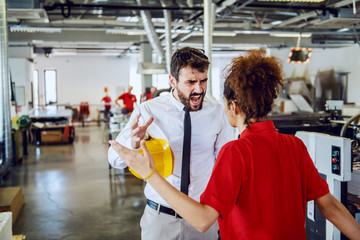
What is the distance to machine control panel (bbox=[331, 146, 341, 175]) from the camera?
1967 mm

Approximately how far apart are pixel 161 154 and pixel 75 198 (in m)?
4.05

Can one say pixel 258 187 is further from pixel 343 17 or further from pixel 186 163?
pixel 343 17

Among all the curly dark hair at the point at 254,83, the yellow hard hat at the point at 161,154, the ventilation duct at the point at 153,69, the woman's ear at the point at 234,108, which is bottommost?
the yellow hard hat at the point at 161,154

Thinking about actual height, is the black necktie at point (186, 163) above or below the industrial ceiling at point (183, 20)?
below

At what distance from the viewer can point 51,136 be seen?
396 inches

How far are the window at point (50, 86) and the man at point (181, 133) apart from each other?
17.2m

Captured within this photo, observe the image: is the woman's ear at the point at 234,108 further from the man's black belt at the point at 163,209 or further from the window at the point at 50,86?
the window at the point at 50,86

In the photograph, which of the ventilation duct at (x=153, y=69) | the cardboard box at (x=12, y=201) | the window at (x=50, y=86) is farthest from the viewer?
the window at (x=50, y=86)

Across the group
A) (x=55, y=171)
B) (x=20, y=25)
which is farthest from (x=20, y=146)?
(x=20, y=25)

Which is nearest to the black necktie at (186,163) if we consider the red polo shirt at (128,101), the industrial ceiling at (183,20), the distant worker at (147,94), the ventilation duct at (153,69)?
the industrial ceiling at (183,20)

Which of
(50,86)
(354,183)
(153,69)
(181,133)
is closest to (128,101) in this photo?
(153,69)

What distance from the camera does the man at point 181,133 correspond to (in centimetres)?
161

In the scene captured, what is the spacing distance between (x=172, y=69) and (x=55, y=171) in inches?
226

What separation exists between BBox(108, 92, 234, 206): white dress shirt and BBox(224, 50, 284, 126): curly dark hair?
60cm
